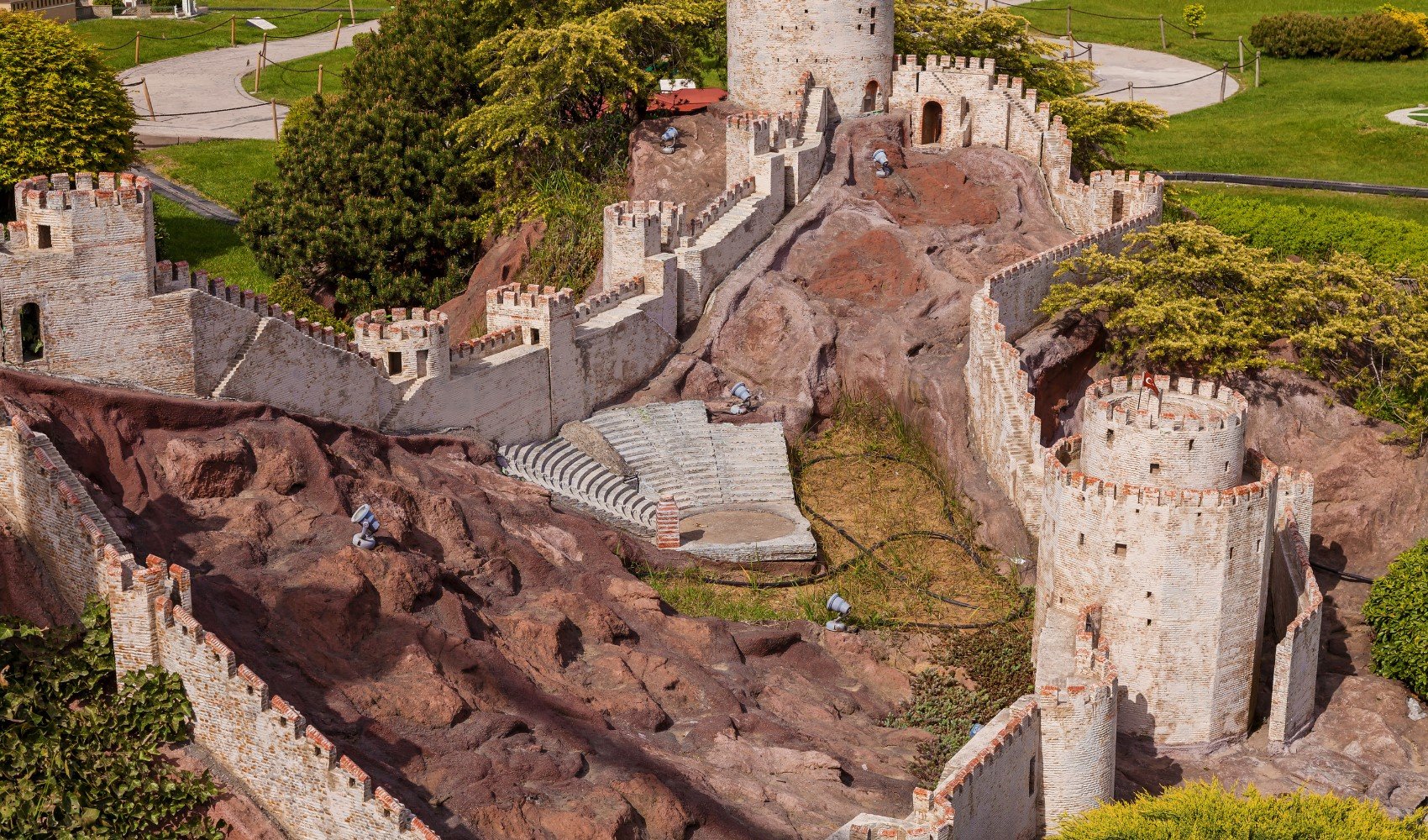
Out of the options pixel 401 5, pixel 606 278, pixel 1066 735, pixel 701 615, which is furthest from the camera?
pixel 401 5

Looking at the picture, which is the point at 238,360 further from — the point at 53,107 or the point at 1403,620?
the point at 1403,620

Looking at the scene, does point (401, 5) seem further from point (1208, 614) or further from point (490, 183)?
point (1208, 614)

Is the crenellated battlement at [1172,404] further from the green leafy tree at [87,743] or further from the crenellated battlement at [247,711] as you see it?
the green leafy tree at [87,743]

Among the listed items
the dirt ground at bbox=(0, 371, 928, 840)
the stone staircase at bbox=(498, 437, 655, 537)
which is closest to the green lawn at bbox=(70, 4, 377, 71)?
the stone staircase at bbox=(498, 437, 655, 537)

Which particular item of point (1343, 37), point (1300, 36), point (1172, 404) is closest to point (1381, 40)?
point (1343, 37)

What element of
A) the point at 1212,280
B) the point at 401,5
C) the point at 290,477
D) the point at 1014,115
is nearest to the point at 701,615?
the point at 290,477

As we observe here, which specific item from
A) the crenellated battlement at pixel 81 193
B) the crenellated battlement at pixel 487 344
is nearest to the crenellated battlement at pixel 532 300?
the crenellated battlement at pixel 487 344
